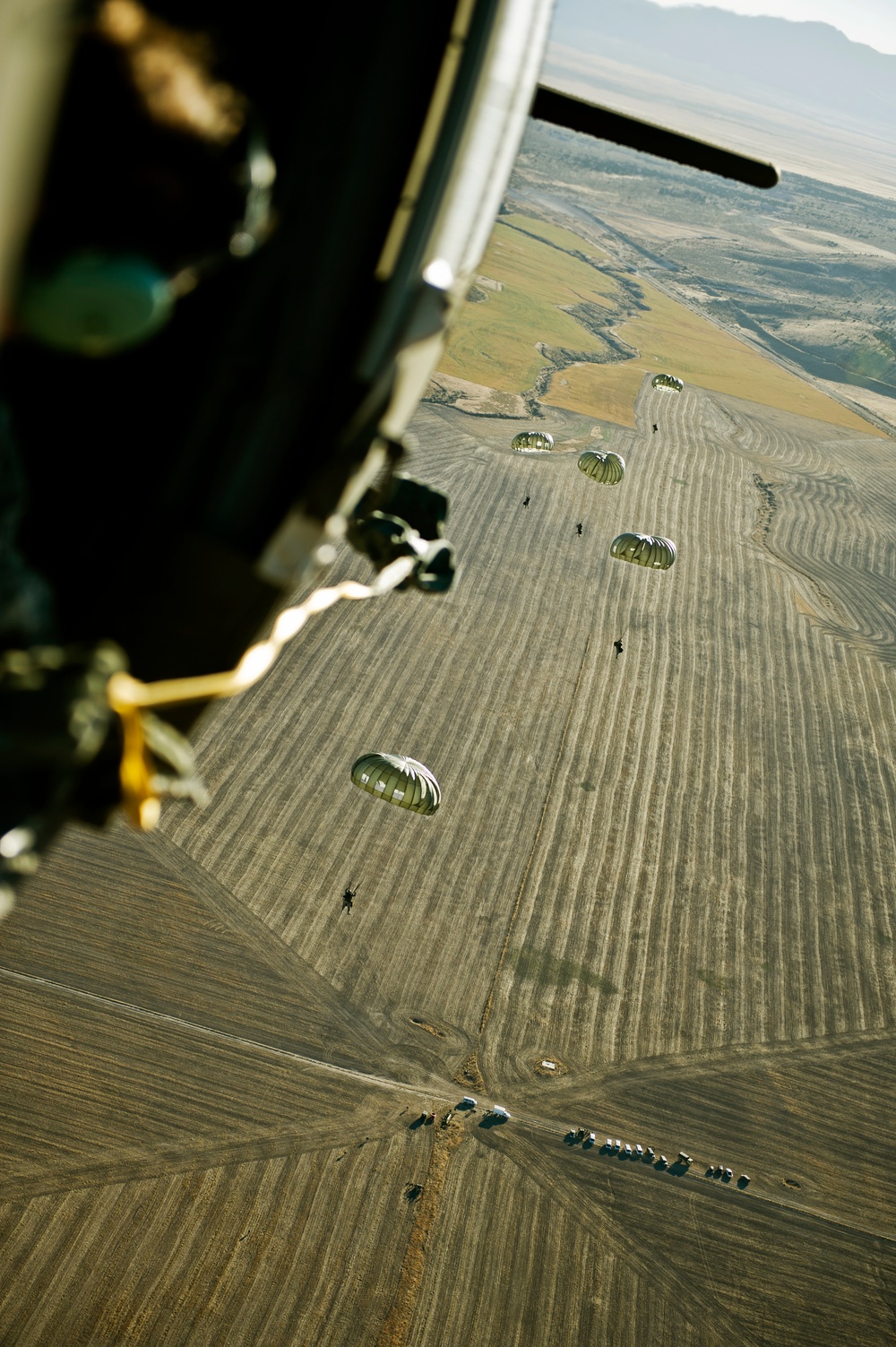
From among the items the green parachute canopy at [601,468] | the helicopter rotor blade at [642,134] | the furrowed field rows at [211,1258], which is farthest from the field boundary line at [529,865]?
the helicopter rotor blade at [642,134]

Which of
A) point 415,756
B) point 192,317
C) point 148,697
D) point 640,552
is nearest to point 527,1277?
point 415,756

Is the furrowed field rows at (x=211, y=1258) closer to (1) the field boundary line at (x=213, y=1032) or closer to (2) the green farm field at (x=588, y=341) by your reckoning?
(1) the field boundary line at (x=213, y=1032)

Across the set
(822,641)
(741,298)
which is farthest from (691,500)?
(741,298)

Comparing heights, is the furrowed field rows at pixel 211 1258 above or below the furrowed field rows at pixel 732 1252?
below

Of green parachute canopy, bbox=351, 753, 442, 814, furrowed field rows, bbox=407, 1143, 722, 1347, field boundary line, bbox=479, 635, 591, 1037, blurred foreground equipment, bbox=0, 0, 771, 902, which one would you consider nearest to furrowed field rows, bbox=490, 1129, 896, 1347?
furrowed field rows, bbox=407, 1143, 722, 1347

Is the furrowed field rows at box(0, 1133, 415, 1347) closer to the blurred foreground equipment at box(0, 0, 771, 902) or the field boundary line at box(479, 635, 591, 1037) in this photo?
the field boundary line at box(479, 635, 591, 1037)

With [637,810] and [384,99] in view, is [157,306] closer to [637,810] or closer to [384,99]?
[384,99]

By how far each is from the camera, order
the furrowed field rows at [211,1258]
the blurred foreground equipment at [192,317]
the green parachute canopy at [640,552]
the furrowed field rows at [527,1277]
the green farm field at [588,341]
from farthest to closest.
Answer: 1. the green farm field at [588,341]
2. the green parachute canopy at [640,552]
3. the furrowed field rows at [527,1277]
4. the furrowed field rows at [211,1258]
5. the blurred foreground equipment at [192,317]
